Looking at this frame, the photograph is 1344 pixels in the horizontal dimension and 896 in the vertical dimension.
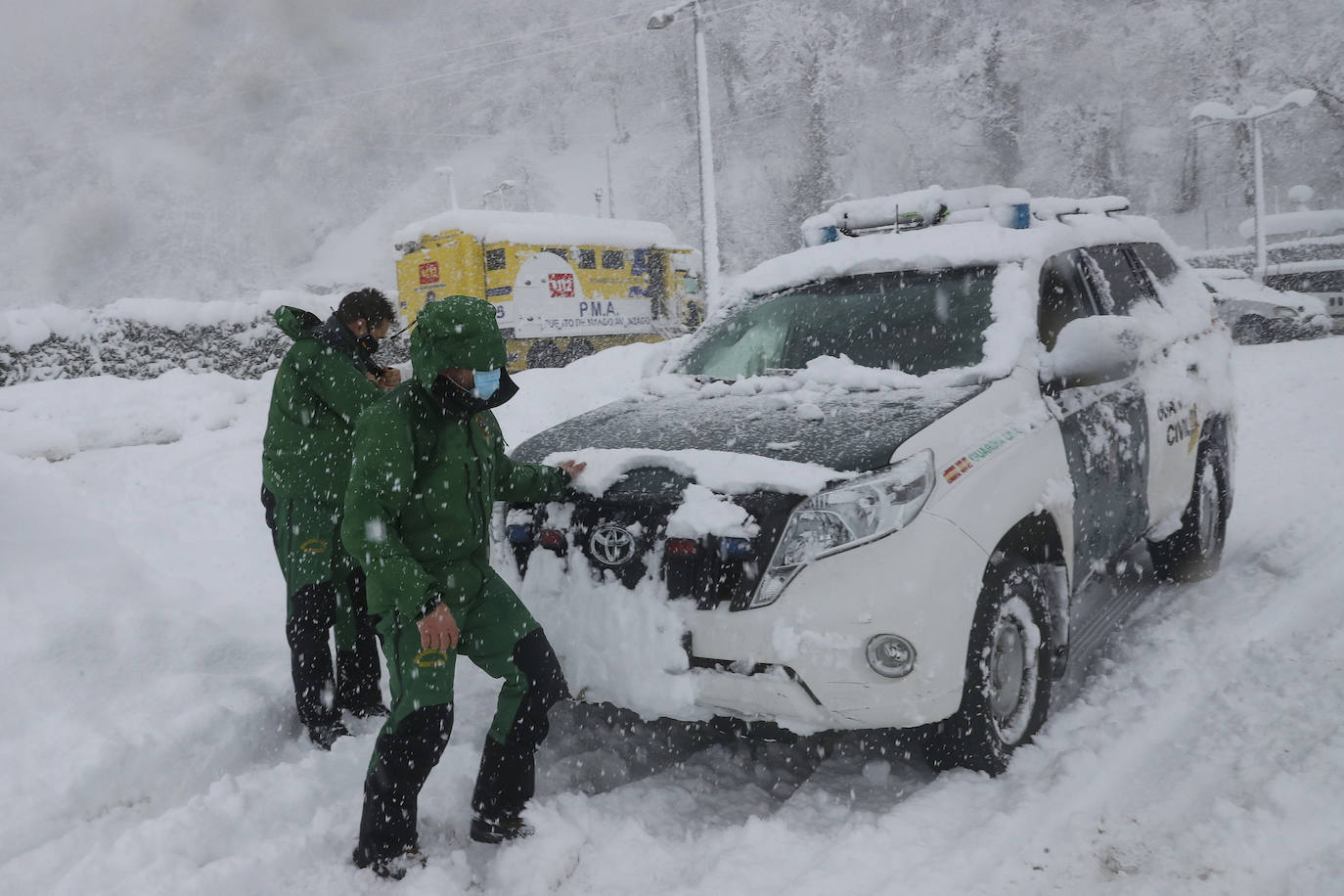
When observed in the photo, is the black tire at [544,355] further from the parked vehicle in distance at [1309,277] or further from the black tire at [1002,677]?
the parked vehicle in distance at [1309,277]

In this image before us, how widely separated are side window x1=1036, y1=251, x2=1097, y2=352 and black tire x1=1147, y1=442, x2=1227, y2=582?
1.41 metres

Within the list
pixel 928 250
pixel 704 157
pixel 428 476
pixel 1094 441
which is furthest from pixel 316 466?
pixel 704 157

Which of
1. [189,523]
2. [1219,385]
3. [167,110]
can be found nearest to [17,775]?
[189,523]

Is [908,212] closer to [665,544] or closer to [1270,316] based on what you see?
[665,544]

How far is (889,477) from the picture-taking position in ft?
9.75

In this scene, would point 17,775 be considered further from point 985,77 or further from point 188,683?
point 985,77

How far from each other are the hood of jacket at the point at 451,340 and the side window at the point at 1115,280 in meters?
2.96

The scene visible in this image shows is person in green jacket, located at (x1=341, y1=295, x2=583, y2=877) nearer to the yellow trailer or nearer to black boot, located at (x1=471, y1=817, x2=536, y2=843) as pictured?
black boot, located at (x1=471, y1=817, x2=536, y2=843)

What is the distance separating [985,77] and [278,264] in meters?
57.6

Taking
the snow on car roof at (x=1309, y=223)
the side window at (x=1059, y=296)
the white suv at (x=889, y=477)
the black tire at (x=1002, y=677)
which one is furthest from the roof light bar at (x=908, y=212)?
the snow on car roof at (x=1309, y=223)

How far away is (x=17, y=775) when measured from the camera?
325cm

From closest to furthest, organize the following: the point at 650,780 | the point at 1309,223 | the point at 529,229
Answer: the point at 650,780 < the point at 529,229 < the point at 1309,223

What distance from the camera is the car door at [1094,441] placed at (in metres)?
3.77

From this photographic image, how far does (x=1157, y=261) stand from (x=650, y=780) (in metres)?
4.00
